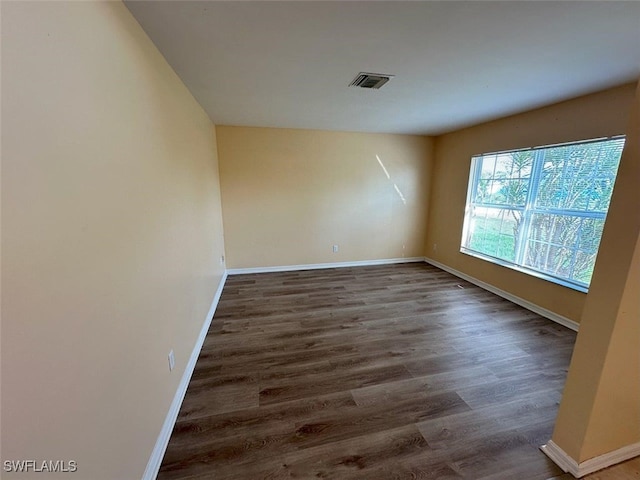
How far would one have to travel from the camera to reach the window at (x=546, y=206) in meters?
2.53

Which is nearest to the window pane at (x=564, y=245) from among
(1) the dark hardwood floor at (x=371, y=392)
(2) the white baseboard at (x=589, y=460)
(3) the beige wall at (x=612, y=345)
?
(1) the dark hardwood floor at (x=371, y=392)

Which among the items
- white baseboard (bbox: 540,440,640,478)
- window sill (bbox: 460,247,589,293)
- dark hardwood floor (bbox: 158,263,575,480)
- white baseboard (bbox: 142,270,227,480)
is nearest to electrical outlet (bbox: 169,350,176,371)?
white baseboard (bbox: 142,270,227,480)

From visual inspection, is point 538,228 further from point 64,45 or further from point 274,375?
point 64,45

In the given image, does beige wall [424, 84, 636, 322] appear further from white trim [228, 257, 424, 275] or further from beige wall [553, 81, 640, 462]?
white trim [228, 257, 424, 275]

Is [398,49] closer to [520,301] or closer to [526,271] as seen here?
[526,271]

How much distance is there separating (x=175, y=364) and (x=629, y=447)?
274 cm

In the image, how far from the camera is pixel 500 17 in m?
1.37

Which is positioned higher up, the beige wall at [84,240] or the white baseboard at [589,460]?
the beige wall at [84,240]

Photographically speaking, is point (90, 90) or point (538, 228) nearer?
point (90, 90)

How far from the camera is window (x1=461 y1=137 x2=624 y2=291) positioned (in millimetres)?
2531

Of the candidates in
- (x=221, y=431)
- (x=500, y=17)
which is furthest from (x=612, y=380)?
(x=221, y=431)

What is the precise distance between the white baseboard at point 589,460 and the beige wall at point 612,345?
0.09 feet

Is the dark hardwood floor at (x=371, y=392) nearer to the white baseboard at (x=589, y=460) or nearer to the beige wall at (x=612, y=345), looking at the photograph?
the white baseboard at (x=589, y=460)

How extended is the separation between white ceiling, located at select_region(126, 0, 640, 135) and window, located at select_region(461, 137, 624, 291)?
649 mm
